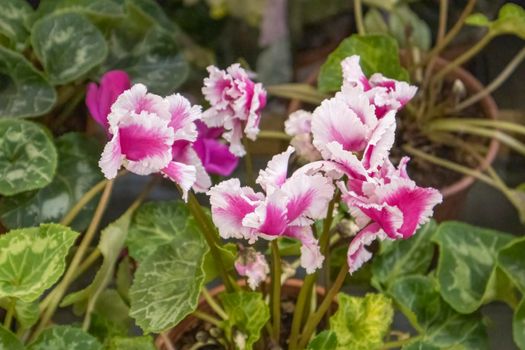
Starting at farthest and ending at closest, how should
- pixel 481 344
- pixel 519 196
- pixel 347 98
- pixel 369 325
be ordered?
1. pixel 519 196
2. pixel 481 344
3. pixel 369 325
4. pixel 347 98

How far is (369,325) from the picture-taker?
2.39ft

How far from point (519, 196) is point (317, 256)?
44cm

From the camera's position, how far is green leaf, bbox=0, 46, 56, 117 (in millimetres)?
943

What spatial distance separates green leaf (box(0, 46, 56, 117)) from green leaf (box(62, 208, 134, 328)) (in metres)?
0.18

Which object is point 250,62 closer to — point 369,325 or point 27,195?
point 27,195

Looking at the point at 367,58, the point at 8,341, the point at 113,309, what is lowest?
the point at 113,309

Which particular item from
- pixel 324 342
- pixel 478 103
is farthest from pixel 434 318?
pixel 478 103

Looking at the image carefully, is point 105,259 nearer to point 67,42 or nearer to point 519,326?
point 67,42

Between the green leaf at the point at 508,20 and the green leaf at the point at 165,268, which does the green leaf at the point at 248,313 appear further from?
the green leaf at the point at 508,20

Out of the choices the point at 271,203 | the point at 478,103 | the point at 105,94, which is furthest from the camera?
the point at 478,103

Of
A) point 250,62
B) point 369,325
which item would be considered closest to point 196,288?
point 369,325

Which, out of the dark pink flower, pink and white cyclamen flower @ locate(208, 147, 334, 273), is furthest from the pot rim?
pink and white cyclamen flower @ locate(208, 147, 334, 273)

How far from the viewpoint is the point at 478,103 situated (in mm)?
1169

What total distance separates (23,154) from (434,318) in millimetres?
452
